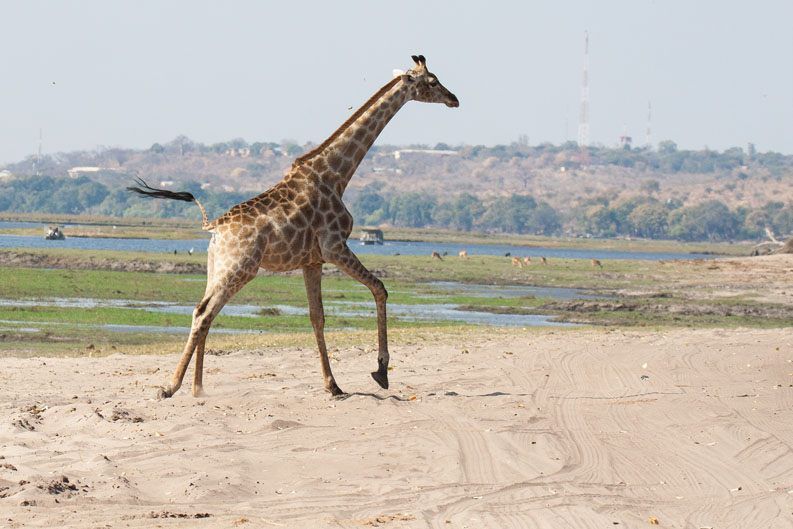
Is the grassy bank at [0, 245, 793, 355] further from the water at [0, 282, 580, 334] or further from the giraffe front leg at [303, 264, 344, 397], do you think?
the giraffe front leg at [303, 264, 344, 397]

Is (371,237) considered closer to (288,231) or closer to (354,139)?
(354,139)

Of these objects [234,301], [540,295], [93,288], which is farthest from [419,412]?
[540,295]

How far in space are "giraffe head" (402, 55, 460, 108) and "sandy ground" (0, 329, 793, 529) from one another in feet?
11.3

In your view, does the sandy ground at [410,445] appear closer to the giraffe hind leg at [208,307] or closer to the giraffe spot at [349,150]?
the giraffe hind leg at [208,307]

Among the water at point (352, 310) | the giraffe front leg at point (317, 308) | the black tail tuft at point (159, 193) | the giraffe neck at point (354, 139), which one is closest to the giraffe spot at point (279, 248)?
the giraffe front leg at point (317, 308)

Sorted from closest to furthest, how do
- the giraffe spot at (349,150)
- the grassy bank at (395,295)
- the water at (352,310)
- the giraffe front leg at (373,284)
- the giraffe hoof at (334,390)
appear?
the giraffe front leg at (373,284) → the giraffe hoof at (334,390) → the giraffe spot at (349,150) → the grassy bank at (395,295) → the water at (352,310)

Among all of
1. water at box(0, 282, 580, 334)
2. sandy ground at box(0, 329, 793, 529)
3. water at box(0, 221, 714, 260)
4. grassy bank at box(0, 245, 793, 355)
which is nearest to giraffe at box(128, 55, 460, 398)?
sandy ground at box(0, 329, 793, 529)

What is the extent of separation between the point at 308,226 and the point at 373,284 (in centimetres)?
103

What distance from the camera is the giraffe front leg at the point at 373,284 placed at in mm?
14773

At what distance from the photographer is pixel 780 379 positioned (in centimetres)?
1723

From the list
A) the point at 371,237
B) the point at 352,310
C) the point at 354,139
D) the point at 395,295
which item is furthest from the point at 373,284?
the point at 371,237

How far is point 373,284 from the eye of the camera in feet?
49.5

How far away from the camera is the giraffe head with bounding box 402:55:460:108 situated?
15.9m

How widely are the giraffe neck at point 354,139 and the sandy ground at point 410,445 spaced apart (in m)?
2.53
